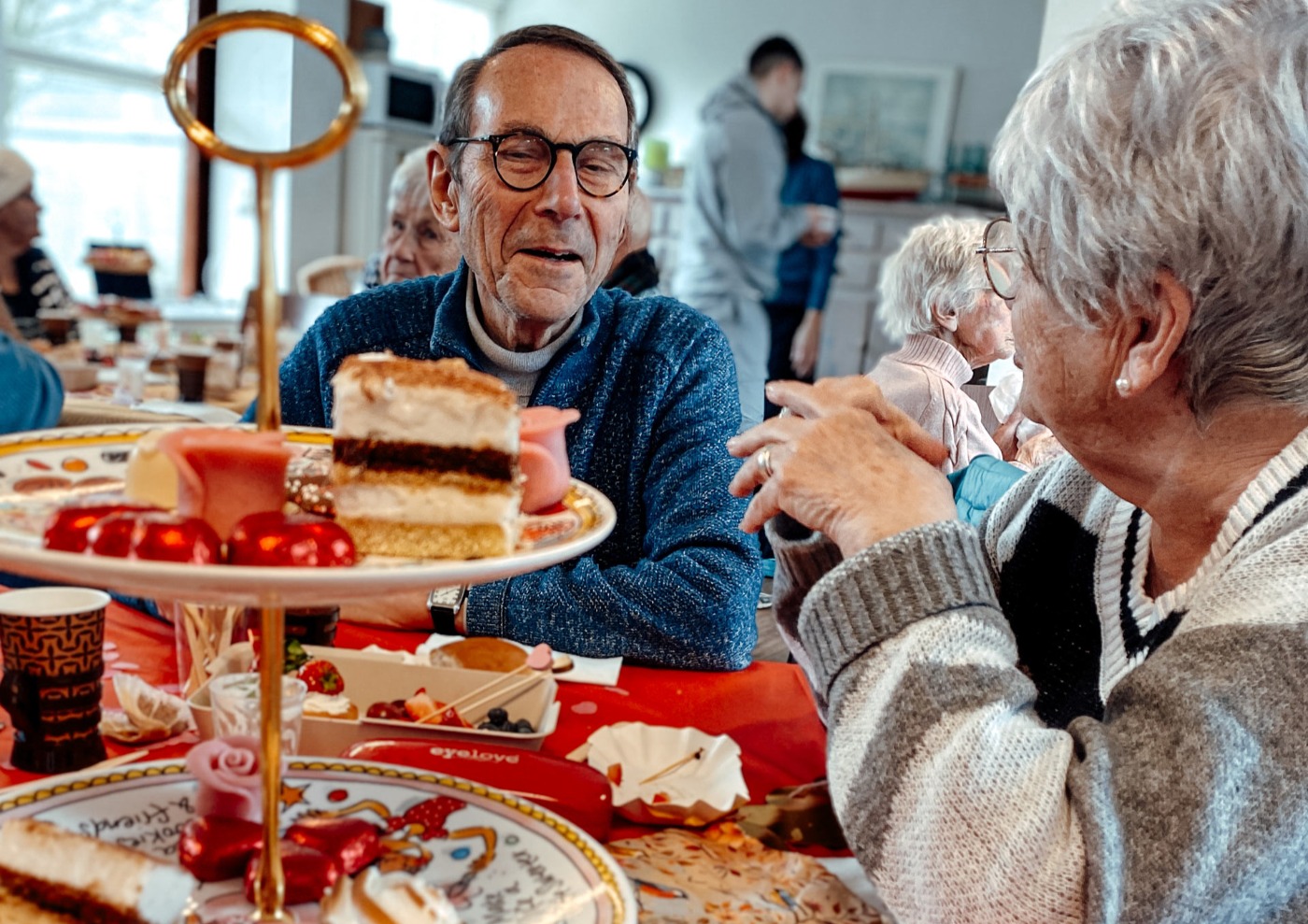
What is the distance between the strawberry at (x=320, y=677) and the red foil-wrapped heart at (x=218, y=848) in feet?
1.29

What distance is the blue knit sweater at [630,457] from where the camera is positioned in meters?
1.42

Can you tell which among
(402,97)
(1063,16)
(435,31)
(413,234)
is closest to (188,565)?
(413,234)

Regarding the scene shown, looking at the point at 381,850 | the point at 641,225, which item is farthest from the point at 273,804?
the point at 641,225

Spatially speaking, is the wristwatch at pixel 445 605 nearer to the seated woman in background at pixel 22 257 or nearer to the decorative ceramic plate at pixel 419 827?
the decorative ceramic plate at pixel 419 827

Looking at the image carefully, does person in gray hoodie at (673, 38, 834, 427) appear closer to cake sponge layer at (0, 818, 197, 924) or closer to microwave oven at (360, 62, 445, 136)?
microwave oven at (360, 62, 445, 136)

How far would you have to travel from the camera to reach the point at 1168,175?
0.90m

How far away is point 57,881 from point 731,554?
98 cm

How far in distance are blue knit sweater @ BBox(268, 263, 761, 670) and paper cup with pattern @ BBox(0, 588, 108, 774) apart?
521 mm

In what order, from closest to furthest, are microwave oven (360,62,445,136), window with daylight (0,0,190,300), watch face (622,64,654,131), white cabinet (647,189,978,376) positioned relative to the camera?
window with daylight (0,0,190,300) → microwave oven (360,62,445,136) → white cabinet (647,189,978,376) → watch face (622,64,654,131)

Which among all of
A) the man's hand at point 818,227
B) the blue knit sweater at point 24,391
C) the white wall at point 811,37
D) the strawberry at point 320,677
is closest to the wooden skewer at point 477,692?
the strawberry at point 320,677

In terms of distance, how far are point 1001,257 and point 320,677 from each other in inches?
30.7

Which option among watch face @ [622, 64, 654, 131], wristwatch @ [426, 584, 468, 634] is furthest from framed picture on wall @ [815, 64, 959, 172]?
wristwatch @ [426, 584, 468, 634]

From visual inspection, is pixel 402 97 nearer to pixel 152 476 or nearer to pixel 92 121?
pixel 92 121

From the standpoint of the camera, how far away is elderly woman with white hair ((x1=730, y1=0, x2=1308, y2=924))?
785mm
